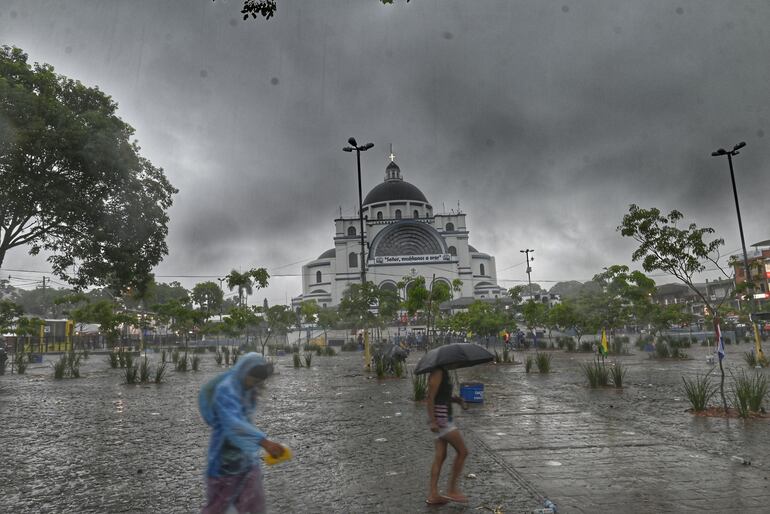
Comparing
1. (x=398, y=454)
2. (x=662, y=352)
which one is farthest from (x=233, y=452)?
(x=662, y=352)

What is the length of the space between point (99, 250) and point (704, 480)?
52.9 ft

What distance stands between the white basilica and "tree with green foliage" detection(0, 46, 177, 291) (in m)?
60.2

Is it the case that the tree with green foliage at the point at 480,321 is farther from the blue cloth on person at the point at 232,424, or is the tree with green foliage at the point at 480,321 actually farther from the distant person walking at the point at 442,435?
the blue cloth on person at the point at 232,424

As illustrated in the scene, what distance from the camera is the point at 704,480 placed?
16.0 feet

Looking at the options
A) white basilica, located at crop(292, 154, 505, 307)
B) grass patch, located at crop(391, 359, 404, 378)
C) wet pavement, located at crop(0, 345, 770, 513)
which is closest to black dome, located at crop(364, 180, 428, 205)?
white basilica, located at crop(292, 154, 505, 307)

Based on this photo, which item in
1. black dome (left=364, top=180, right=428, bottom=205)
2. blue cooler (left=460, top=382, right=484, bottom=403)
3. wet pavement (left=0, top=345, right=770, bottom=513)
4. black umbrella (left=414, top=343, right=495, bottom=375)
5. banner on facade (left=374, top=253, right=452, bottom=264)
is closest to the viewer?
wet pavement (left=0, top=345, right=770, bottom=513)

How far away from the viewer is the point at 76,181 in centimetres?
1437

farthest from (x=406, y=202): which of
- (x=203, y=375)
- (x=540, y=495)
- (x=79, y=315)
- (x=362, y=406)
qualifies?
(x=540, y=495)

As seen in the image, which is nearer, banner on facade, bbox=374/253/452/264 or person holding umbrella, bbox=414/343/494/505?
person holding umbrella, bbox=414/343/494/505

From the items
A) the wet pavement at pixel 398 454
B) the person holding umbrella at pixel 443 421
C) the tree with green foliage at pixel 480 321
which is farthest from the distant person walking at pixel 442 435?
the tree with green foliage at pixel 480 321

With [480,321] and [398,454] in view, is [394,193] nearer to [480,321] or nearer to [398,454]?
[480,321]

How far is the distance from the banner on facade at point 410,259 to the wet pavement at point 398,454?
6761 centimetres

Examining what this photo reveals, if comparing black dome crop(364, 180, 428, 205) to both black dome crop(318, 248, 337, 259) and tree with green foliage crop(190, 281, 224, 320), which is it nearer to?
black dome crop(318, 248, 337, 259)

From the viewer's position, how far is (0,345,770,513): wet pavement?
457 centimetres
